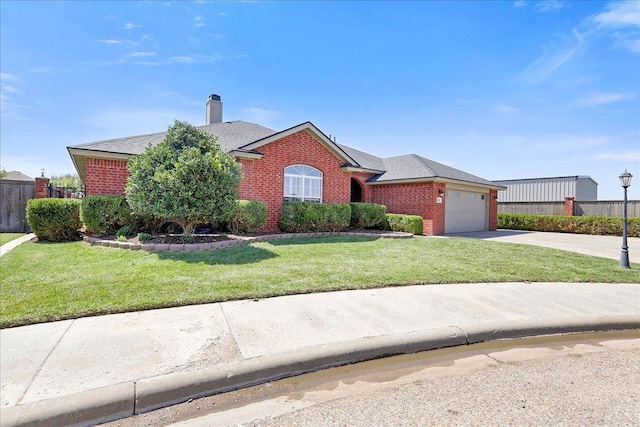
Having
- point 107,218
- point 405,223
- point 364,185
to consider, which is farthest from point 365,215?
point 107,218

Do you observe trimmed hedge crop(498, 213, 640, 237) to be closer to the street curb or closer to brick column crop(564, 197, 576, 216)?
brick column crop(564, 197, 576, 216)

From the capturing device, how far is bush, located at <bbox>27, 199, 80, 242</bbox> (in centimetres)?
973

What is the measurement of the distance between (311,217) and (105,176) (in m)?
7.40

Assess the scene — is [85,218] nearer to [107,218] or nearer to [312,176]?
[107,218]

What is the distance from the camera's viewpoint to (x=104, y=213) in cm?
972

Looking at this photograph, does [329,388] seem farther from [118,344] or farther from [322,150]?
[322,150]

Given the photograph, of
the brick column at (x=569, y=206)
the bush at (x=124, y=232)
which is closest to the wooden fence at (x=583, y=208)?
the brick column at (x=569, y=206)

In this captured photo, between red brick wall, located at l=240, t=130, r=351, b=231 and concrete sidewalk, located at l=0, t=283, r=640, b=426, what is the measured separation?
798 cm

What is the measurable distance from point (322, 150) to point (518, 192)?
21.3 metres

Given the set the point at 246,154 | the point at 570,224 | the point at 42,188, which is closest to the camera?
the point at 246,154

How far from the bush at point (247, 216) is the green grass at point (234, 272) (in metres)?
1.25

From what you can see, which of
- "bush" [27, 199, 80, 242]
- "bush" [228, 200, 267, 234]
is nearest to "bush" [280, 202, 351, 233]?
"bush" [228, 200, 267, 234]

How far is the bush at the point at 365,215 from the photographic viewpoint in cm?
1459

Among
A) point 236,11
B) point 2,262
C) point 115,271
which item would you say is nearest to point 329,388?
point 115,271
